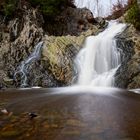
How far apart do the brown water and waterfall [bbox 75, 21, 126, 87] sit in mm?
4608

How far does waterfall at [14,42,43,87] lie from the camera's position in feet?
46.9

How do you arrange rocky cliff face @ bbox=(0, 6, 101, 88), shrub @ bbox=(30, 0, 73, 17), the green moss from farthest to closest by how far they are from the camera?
shrub @ bbox=(30, 0, 73, 17), the green moss, rocky cliff face @ bbox=(0, 6, 101, 88)

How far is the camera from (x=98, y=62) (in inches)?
538

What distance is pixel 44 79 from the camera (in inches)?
556

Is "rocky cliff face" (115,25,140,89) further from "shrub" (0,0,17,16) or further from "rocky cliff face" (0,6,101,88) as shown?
"shrub" (0,0,17,16)

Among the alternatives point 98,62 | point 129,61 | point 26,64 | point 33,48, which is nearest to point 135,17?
point 129,61

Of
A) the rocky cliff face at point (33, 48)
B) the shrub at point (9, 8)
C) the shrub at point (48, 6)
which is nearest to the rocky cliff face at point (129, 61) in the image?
the rocky cliff face at point (33, 48)

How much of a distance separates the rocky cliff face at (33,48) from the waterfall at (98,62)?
57cm

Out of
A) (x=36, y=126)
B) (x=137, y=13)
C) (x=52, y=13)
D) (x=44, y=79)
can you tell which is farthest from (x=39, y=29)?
(x=36, y=126)

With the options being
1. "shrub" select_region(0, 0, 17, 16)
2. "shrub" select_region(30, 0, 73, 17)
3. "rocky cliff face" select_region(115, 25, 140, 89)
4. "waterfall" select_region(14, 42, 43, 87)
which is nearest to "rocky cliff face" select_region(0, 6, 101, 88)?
"waterfall" select_region(14, 42, 43, 87)

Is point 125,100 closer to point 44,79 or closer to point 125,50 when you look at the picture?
point 125,50

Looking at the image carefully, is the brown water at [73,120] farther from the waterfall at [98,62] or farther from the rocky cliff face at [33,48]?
the rocky cliff face at [33,48]

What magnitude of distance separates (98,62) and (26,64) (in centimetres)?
381

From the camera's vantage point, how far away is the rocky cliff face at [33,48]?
14.2 metres
